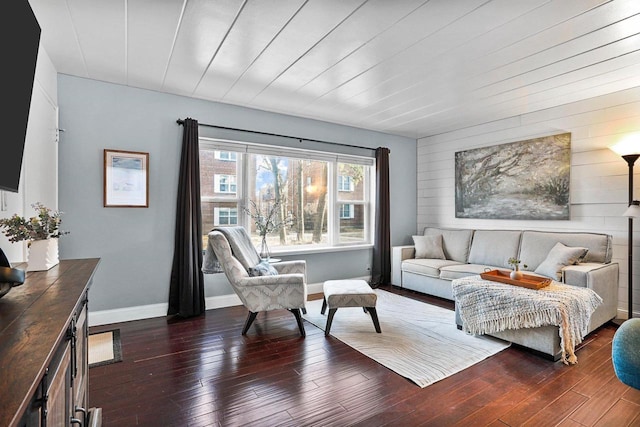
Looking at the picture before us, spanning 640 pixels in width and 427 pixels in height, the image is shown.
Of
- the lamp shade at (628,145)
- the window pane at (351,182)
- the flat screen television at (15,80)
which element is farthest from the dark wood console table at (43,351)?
the lamp shade at (628,145)

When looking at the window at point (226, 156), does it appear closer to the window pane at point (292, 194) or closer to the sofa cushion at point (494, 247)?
the window pane at point (292, 194)

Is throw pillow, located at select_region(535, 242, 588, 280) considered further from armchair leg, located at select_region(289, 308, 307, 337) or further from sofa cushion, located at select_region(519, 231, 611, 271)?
armchair leg, located at select_region(289, 308, 307, 337)

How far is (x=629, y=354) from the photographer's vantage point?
142 centimetres

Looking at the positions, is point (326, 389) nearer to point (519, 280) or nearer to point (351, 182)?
point (519, 280)

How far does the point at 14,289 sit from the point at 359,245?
167 inches

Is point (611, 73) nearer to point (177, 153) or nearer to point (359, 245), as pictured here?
point (359, 245)

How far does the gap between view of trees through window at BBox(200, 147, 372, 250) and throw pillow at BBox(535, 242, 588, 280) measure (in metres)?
2.46

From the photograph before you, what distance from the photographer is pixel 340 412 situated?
194 centimetres

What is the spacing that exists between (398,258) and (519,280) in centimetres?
205

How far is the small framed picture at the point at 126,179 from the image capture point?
11.0 feet

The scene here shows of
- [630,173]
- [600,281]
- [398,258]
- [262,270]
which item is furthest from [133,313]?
[630,173]

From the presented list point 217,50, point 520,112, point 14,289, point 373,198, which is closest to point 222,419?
point 14,289

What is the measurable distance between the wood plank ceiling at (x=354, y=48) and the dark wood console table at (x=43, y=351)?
1.75 m

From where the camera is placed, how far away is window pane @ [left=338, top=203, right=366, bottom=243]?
5.07 m
